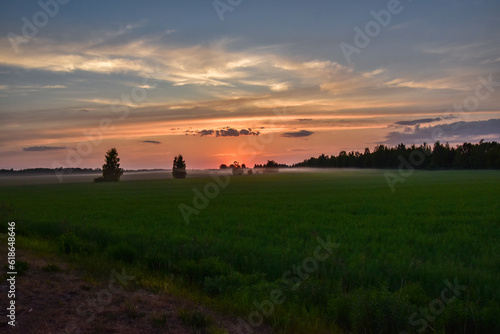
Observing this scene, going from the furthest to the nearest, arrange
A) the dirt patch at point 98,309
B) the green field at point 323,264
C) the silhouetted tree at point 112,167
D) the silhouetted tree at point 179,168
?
1. the silhouetted tree at point 179,168
2. the silhouetted tree at point 112,167
3. the green field at point 323,264
4. the dirt patch at point 98,309

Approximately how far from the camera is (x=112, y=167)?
129 m

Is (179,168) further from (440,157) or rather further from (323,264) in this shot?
(323,264)

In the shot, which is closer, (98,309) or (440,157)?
(98,309)

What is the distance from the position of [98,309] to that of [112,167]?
128 m

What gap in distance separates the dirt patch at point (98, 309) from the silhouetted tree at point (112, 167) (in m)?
121

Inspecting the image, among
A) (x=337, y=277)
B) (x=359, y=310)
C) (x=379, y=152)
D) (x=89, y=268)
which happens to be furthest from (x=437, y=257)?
(x=379, y=152)

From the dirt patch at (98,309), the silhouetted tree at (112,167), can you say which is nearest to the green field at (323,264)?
the dirt patch at (98,309)

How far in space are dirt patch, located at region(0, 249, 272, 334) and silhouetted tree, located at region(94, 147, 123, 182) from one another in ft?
396

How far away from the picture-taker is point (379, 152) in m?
194

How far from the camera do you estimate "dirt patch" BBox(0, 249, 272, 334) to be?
6.94m

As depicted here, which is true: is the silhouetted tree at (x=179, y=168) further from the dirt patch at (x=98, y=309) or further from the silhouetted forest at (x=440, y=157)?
the dirt patch at (x=98, y=309)

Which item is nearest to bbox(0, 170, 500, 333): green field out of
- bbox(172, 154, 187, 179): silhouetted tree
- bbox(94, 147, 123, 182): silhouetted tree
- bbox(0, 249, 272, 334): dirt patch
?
bbox(0, 249, 272, 334): dirt patch

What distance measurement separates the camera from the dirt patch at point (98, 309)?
6.94 meters

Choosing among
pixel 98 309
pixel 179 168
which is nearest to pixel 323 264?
pixel 98 309
